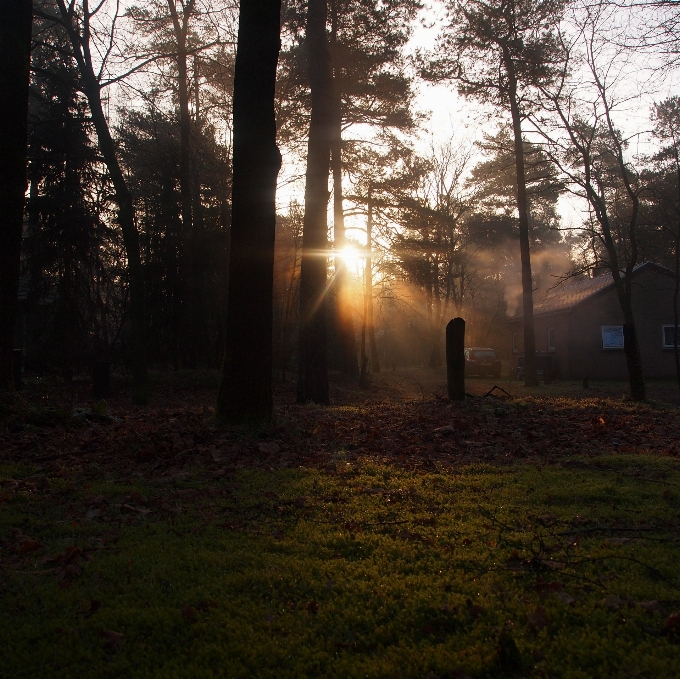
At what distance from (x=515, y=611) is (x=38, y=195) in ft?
77.7

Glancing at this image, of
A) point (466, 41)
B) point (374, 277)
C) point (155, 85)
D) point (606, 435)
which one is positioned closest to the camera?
point (606, 435)

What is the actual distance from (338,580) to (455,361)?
33.3ft

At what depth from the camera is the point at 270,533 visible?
15.5ft

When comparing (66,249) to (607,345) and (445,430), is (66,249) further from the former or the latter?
(607,345)

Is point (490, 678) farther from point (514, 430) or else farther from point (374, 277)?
point (374, 277)

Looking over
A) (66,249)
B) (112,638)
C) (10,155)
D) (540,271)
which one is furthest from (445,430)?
(540,271)

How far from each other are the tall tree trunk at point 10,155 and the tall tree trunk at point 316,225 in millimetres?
7165

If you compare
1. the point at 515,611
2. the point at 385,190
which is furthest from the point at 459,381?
the point at 385,190

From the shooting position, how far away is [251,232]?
8.91 m

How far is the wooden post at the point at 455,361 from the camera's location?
525 inches

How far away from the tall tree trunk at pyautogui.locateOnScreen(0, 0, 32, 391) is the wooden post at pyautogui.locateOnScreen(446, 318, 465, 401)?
7.92 m

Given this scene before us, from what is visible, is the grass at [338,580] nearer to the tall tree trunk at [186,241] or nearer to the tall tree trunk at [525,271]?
the tall tree trunk at [186,241]

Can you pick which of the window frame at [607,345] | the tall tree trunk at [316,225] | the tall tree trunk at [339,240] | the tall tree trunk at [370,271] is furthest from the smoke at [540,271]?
the tall tree trunk at [316,225]

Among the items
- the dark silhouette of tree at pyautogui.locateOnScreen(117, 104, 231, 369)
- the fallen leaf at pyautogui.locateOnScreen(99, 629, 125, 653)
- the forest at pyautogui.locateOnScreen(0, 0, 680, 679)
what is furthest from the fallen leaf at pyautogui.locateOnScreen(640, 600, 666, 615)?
the dark silhouette of tree at pyautogui.locateOnScreen(117, 104, 231, 369)
